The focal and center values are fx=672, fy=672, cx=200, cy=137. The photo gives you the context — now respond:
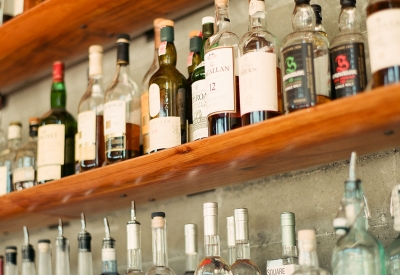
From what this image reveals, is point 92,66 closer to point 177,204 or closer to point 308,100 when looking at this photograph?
point 177,204

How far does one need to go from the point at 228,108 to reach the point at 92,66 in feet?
1.87

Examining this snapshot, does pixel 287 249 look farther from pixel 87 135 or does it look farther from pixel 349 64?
pixel 87 135

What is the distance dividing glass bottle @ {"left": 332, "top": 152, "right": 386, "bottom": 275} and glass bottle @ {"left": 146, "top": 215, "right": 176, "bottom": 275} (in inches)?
16.7

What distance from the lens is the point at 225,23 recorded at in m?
1.47

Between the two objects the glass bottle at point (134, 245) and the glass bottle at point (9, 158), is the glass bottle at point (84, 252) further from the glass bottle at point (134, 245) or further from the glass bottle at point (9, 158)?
the glass bottle at point (9, 158)

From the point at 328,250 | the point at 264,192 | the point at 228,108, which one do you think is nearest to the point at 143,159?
the point at 228,108

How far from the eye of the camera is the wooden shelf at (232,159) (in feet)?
3.67

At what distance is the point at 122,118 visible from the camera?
5.25 feet

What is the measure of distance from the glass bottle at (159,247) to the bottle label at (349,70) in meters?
0.47

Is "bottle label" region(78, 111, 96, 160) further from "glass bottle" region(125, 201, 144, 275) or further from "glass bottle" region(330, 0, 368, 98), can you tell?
"glass bottle" region(330, 0, 368, 98)

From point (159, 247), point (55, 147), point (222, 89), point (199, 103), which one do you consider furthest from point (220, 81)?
point (55, 147)

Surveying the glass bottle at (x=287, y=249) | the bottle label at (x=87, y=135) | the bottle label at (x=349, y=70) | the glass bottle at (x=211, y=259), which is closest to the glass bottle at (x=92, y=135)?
the bottle label at (x=87, y=135)

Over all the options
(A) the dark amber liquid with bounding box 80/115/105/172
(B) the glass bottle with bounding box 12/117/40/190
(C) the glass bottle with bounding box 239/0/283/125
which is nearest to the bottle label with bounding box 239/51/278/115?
(C) the glass bottle with bounding box 239/0/283/125

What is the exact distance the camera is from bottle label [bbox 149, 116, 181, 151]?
146 cm
